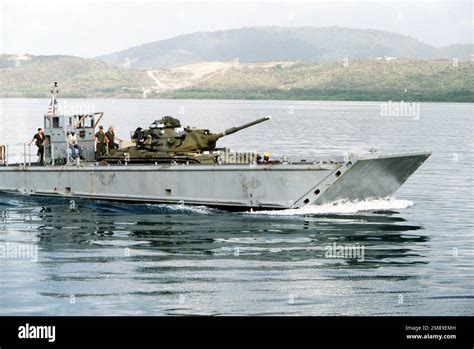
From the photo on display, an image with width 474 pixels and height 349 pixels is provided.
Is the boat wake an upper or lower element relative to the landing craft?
lower

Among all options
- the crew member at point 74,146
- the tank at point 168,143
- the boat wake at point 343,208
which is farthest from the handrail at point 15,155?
the boat wake at point 343,208

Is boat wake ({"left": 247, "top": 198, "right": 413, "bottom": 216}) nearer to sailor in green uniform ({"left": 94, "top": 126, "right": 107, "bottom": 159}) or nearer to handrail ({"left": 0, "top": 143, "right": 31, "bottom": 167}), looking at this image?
sailor in green uniform ({"left": 94, "top": 126, "right": 107, "bottom": 159})

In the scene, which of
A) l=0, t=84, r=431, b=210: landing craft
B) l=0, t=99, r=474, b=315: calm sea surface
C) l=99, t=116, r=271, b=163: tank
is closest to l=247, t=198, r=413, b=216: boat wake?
l=0, t=99, r=474, b=315: calm sea surface

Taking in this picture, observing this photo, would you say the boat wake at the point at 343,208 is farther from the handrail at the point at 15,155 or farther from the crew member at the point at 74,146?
the handrail at the point at 15,155

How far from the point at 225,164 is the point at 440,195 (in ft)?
40.1

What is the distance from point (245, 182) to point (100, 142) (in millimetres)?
7942

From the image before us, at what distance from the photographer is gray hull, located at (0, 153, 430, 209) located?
37750 millimetres

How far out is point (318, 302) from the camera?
24.0 metres

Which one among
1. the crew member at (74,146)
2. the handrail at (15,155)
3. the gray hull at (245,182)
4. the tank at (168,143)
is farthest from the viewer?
the handrail at (15,155)

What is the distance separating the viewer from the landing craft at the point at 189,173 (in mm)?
37938

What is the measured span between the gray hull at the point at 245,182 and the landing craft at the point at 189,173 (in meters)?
0.04

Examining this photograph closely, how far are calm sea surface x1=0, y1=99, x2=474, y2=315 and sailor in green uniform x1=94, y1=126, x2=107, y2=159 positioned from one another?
6.73 feet

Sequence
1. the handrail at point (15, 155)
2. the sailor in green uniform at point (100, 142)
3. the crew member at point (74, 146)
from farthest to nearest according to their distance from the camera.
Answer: the handrail at point (15, 155) < the sailor in green uniform at point (100, 142) < the crew member at point (74, 146)
